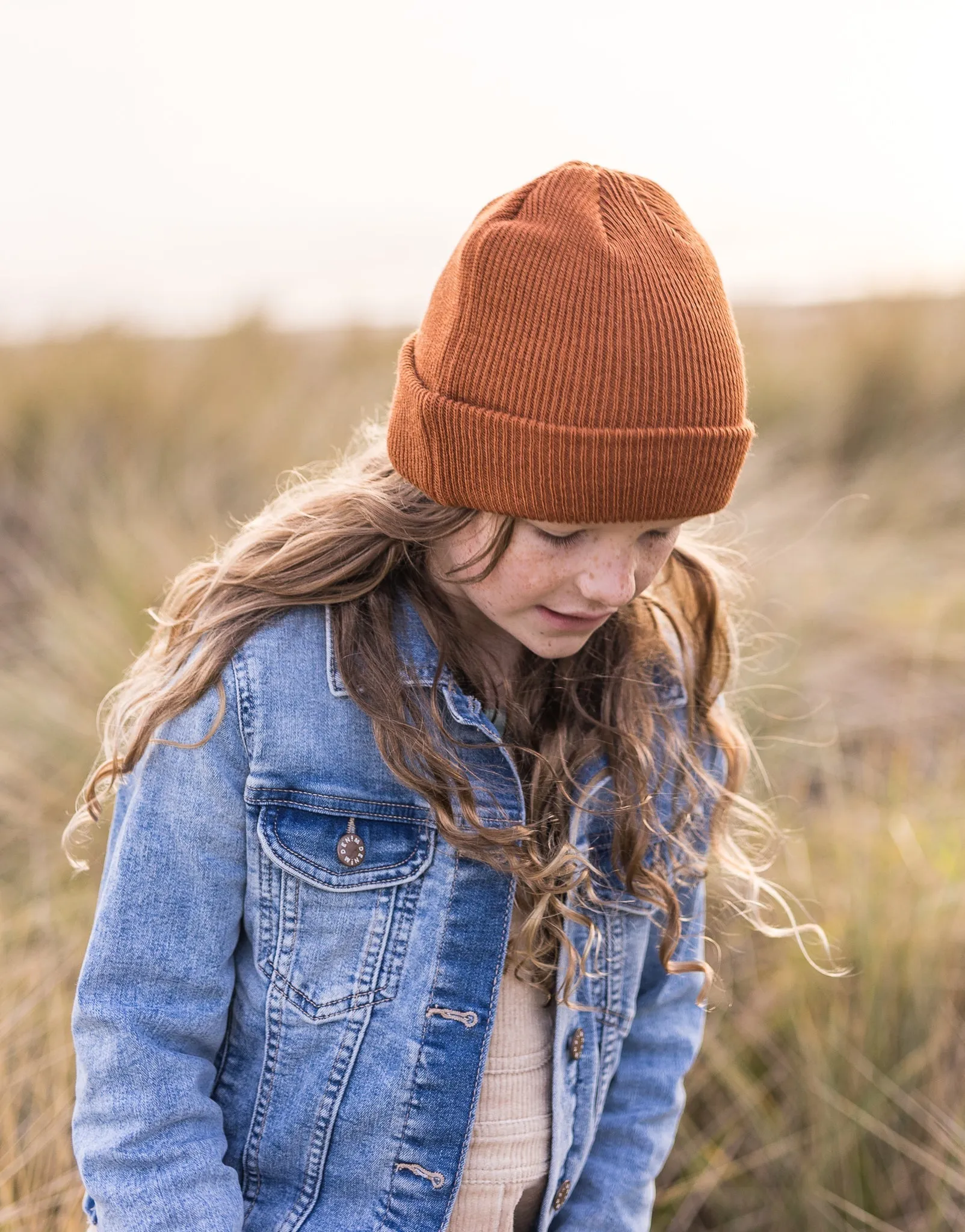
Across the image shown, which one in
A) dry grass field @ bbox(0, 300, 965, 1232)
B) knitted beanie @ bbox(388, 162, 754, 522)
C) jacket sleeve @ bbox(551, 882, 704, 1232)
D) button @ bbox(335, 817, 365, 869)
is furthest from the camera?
dry grass field @ bbox(0, 300, 965, 1232)

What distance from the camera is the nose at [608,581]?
139 cm

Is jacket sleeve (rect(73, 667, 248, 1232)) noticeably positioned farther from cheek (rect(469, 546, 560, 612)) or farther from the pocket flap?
cheek (rect(469, 546, 560, 612))

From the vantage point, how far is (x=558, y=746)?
161 cm

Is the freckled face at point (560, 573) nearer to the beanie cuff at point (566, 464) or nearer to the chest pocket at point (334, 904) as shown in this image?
the beanie cuff at point (566, 464)

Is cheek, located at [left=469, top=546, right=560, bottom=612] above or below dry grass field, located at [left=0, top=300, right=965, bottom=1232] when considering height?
above

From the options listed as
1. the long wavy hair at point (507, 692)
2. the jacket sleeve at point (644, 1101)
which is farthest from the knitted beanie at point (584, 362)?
the jacket sleeve at point (644, 1101)

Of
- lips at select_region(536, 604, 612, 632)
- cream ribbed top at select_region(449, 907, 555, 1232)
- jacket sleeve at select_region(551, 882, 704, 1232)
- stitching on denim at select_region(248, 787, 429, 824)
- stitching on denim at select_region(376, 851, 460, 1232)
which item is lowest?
jacket sleeve at select_region(551, 882, 704, 1232)

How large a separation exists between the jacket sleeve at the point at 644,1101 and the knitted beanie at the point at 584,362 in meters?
0.73

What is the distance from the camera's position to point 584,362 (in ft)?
4.30

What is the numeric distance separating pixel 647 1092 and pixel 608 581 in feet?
2.71

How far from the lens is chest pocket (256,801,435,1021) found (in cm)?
139

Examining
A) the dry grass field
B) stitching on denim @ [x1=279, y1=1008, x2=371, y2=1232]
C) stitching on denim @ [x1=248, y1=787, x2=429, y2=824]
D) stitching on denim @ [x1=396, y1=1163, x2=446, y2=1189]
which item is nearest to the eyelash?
stitching on denim @ [x1=248, y1=787, x2=429, y2=824]

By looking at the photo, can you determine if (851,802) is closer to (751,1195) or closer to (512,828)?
(751,1195)

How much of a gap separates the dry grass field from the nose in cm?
94
